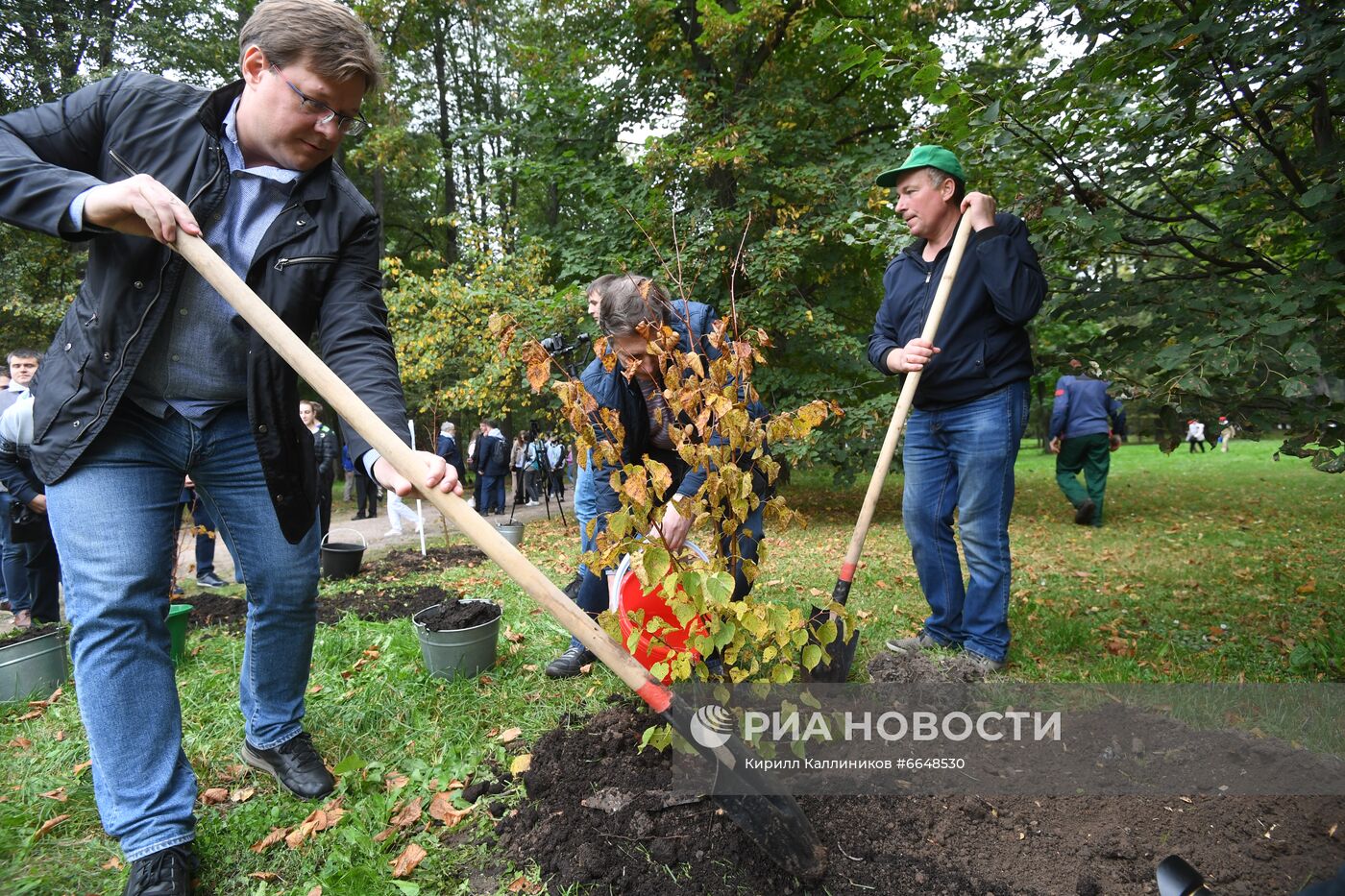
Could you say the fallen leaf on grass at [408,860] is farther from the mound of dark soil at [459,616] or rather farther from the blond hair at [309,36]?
the blond hair at [309,36]

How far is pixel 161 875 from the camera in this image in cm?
176

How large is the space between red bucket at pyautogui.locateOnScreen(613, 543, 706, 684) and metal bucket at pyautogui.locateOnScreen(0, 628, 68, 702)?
10.7 ft

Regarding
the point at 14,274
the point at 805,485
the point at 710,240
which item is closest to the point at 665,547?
the point at 710,240

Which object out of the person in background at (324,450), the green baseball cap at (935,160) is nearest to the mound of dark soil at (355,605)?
the person in background at (324,450)

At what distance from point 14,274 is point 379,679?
16.3 meters

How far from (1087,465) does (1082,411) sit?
0.66 metres

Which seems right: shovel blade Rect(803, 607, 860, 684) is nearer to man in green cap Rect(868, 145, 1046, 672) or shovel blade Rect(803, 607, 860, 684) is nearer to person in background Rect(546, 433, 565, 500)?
man in green cap Rect(868, 145, 1046, 672)

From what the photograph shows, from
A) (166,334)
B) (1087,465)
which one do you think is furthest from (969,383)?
(1087,465)

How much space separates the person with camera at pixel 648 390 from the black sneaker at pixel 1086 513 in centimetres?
673

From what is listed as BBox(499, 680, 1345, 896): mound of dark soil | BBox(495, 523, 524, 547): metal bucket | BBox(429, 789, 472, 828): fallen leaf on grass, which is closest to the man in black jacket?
BBox(429, 789, 472, 828): fallen leaf on grass

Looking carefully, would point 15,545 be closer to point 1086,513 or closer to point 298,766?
point 298,766

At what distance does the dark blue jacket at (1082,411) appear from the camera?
7.79 meters

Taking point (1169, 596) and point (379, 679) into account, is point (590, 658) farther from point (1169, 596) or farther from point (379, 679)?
point (1169, 596)

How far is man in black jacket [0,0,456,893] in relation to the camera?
1764 millimetres
